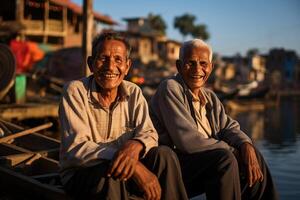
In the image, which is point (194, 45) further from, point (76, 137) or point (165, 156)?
point (76, 137)

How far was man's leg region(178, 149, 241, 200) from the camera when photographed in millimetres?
2388

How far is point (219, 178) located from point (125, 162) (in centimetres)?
58

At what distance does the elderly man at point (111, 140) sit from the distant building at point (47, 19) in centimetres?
1775

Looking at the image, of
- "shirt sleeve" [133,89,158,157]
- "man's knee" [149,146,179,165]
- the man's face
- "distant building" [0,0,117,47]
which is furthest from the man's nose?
"distant building" [0,0,117,47]

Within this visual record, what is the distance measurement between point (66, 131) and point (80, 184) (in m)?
0.32

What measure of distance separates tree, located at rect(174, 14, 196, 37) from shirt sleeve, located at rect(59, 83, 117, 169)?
58657 mm

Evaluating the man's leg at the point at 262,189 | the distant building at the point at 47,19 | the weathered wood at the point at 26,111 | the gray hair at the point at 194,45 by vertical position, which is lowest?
the weathered wood at the point at 26,111

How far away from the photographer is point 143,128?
252 cm

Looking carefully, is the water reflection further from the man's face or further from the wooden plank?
the man's face

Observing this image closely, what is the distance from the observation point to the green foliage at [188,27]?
59375 mm

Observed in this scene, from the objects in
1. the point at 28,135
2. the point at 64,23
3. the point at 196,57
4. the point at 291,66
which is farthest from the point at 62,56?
the point at 291,66

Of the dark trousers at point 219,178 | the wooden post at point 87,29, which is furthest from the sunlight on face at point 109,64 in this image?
the wooden post at point 87,29

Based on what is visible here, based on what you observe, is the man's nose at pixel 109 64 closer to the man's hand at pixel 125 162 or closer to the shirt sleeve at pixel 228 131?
the man's hand at pixel 125 162

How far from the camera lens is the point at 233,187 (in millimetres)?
2408
